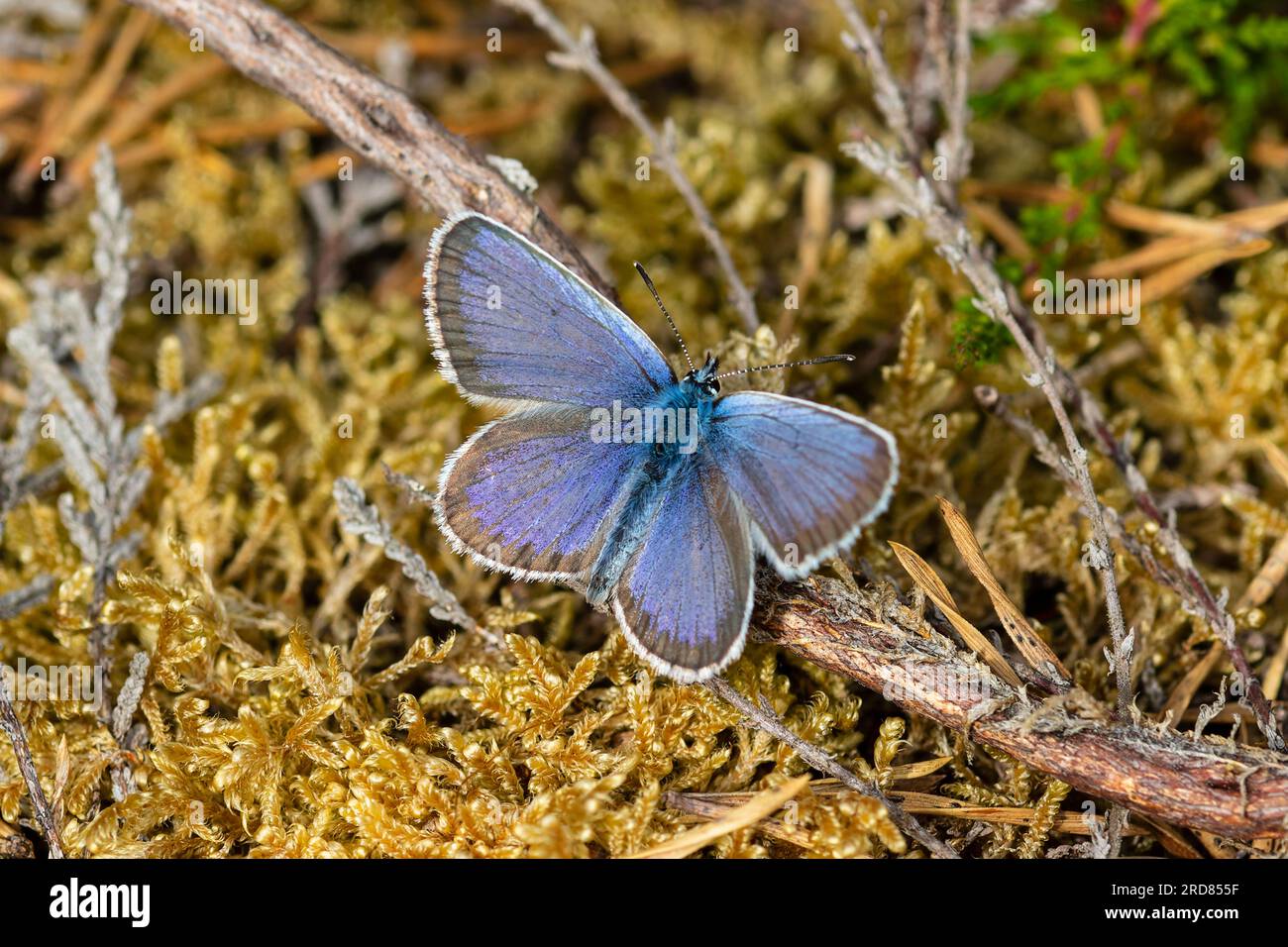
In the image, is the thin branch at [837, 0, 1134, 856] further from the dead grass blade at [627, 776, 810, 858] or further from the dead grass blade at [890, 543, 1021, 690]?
the dead grass blade at [627, 776, 810, 858]

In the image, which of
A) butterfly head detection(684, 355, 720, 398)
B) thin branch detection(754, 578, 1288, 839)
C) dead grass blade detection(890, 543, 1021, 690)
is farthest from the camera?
butterfly head detection(684, 355, 720, 398)

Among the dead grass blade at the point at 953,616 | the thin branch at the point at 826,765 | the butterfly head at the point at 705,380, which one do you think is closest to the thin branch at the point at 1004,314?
the dead grass blade at the point at 953,616

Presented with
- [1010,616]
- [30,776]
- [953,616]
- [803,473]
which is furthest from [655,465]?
[30,776]

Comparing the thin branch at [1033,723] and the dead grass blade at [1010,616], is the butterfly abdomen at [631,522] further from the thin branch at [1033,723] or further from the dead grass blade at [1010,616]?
the dead grass blade at [1010,616]

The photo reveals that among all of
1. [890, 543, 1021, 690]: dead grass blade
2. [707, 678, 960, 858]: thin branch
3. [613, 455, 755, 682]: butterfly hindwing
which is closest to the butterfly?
[613, 455, 755, 682]: butterfly hindwing

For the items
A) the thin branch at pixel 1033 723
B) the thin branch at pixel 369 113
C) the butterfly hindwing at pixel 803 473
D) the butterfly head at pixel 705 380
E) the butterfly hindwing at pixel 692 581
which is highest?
the thin branch at pixel 369 113

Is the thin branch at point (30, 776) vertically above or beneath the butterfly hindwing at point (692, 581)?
beneath

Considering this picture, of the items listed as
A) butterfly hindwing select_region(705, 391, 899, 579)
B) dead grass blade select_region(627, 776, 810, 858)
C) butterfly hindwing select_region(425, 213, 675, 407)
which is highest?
butterfly hindwing select_region(425, 213, 675, 407)
